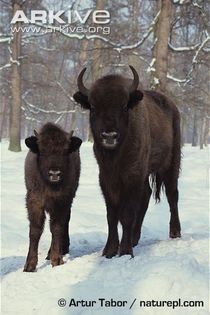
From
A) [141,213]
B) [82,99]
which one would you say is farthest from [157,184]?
[82,99]

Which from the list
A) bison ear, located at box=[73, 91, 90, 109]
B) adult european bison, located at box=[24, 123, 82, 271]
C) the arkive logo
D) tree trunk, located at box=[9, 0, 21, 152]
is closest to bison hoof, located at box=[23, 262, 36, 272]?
adult european bison, located at box=[24, 123, 82, 271]

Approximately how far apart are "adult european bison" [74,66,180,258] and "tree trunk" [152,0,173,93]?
6730mm

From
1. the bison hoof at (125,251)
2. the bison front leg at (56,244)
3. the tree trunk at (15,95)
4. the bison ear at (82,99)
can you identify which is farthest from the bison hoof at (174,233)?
the tree trunk at (15,95)

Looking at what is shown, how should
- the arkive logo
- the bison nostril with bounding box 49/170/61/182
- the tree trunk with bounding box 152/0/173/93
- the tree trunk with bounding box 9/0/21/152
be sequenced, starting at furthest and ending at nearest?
the tree trunk with bounding box 9/0/21/152 → the tree trunk with bounding box 152/0/173/93 → the arkive logo → the bison nostril with bounding box 49/170/61/182

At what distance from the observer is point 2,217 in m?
8.79

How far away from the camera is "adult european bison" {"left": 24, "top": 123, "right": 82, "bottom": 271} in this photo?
552 centimetres

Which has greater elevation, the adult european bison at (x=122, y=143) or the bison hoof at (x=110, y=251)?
the adult european bison at (x=122, y=143)

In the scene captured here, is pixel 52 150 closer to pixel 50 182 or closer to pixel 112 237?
pixel 50 182

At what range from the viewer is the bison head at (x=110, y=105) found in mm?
5059

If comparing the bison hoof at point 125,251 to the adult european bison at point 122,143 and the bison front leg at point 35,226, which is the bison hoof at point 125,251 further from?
the bison front leg at point 35,226

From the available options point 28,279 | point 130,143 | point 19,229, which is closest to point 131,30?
point 19,229

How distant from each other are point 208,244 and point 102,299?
222 cm

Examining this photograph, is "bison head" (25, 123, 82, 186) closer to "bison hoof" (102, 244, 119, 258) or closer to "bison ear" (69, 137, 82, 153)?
"bison ear" (69, 137, 82, 153)

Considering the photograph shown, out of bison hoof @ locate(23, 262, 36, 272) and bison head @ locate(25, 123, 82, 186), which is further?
bison hoof @ locate(23, 262, 36, 272)
